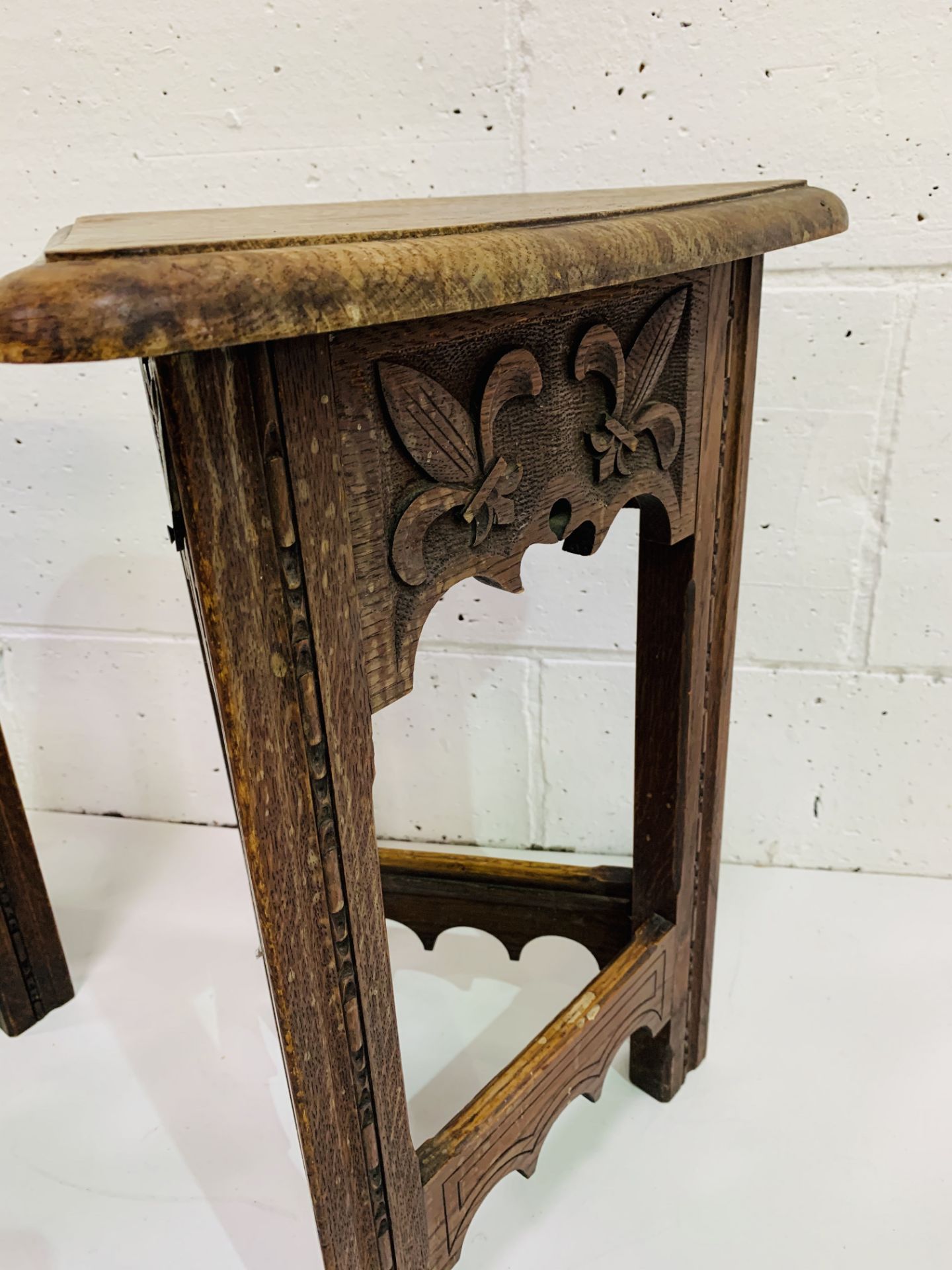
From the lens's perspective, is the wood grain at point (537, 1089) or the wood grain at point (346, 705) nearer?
the wood grain at point (346, 705)

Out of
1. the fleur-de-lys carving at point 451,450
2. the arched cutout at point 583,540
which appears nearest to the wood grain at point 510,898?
the arched cutout at point 583,540

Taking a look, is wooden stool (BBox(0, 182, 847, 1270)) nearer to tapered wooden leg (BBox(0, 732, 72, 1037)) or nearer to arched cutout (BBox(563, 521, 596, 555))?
arched cutout (BBox(563, 521, 596, 555))

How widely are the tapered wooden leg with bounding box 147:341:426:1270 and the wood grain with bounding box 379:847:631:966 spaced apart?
1.43 feet

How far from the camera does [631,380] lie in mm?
743

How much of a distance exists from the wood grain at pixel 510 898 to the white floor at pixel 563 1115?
0.15 m

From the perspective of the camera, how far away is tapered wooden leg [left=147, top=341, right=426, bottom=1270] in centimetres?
50

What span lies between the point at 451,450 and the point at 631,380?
21cm

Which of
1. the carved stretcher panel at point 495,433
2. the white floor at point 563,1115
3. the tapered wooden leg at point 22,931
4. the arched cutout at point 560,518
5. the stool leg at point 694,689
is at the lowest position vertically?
the white floor at point 563,1115

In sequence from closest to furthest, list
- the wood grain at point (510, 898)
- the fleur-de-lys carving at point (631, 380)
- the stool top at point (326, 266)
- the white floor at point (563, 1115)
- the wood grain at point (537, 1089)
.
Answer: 1. the stool top at point (326, 266)
2. the fleur-de-lys carving at point (631, 380)
3. the wood grain at point (537, 1089)
4. the white floor at point (563, 1115)
5. the wood grain at point (510, 898)

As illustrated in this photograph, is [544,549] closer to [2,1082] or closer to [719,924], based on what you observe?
[719,924]

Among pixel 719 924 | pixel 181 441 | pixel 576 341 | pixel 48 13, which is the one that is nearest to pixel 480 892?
pixel 719 924

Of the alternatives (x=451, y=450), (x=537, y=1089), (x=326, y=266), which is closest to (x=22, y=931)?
(x=537, y=1089)

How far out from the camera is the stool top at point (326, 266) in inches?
14.6

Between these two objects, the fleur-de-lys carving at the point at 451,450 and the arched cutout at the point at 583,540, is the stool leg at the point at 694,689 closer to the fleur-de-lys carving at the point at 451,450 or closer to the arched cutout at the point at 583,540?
the arched cutout at the point at 583,540
